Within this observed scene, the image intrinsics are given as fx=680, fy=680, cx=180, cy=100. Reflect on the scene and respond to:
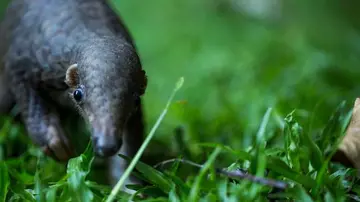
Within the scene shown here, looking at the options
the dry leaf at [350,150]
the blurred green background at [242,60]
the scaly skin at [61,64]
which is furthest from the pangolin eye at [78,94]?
the dry leaf at [350,150]

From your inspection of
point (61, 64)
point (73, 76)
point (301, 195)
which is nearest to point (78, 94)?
point (73, 76)

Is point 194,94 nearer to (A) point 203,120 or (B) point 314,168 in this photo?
(A) point 203,120

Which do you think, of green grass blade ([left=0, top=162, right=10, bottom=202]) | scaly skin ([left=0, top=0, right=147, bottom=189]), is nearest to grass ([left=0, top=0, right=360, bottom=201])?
green grass blade ([left=0, top=162, right=10, bottom=202])

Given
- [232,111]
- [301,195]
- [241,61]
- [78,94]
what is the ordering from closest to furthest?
[301,195] → [78,94] → [232,111] → [241,61]

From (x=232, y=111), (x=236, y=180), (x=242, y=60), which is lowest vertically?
(x=242, y=60)

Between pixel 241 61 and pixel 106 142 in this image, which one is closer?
pixel 106 142

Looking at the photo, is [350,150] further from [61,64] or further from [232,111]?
[232,111]

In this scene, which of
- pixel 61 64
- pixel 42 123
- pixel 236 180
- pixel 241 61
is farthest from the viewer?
pixel 241 61

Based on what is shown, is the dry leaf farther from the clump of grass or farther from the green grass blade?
the green grass blade
